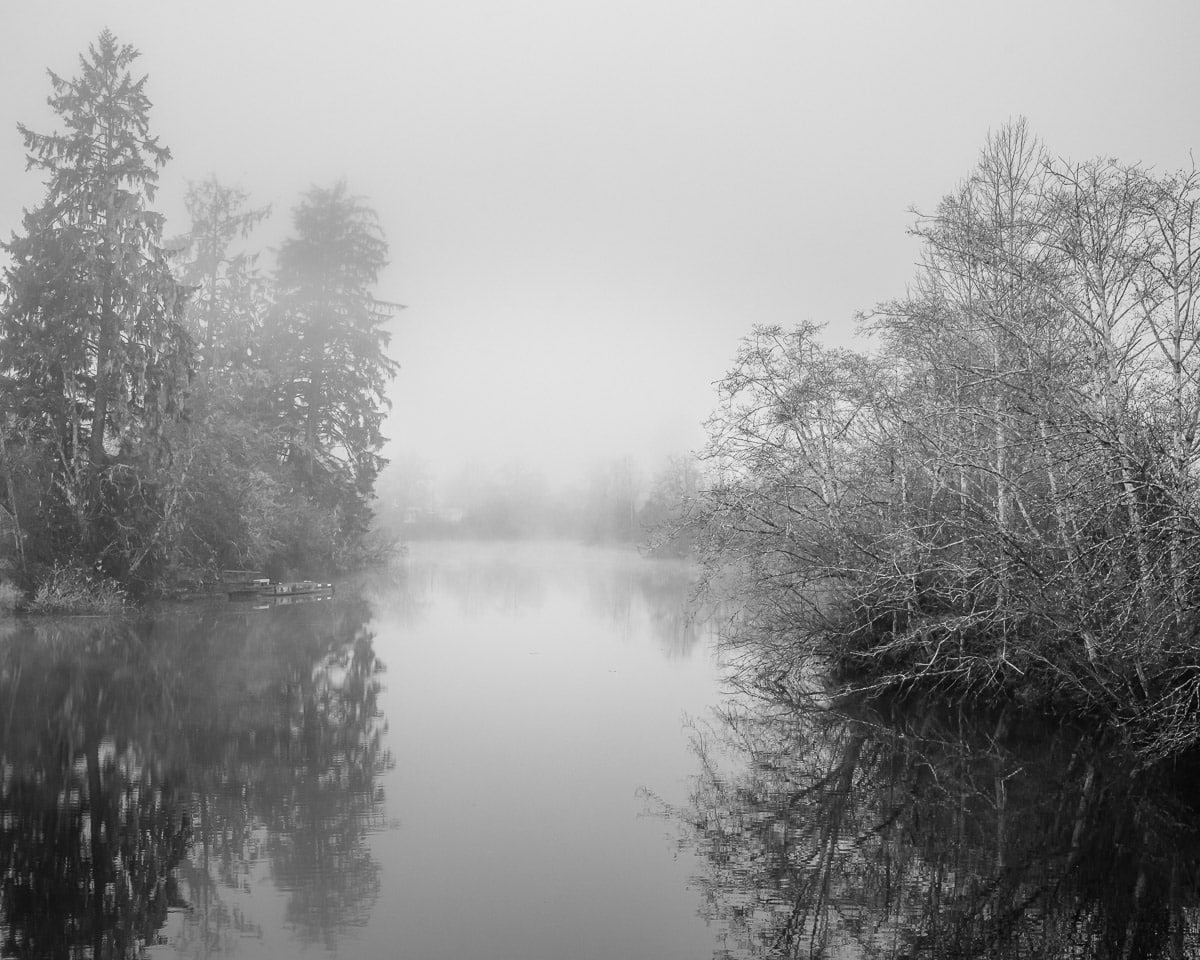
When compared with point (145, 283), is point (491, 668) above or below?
below

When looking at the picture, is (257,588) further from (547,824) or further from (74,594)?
(547,824)

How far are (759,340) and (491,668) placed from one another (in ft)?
24.1

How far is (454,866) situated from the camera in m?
8.03

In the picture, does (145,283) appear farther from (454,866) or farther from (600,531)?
(600,531)

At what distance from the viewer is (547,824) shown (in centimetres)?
923

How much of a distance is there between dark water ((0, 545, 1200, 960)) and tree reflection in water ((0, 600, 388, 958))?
36 millimetres

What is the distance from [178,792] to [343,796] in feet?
4.94

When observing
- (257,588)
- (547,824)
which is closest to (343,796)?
(547,824)

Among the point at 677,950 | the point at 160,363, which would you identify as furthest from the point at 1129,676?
the point at 160,363

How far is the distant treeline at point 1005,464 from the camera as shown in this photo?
32.3ft

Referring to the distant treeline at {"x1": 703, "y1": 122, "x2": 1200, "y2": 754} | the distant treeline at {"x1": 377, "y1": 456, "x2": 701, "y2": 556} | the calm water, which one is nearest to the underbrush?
the calm water

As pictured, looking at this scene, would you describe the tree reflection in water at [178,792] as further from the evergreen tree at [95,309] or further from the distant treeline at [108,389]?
the evergreen tree at [95,309]

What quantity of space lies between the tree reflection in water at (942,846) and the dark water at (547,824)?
0.03m

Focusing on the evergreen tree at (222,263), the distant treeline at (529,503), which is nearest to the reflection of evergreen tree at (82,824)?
the evergreen tree at (222,263)
